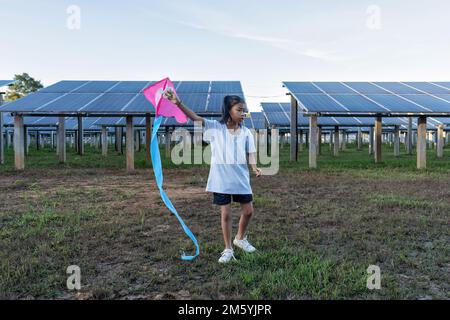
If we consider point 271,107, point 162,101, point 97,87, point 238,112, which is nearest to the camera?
point 238,112

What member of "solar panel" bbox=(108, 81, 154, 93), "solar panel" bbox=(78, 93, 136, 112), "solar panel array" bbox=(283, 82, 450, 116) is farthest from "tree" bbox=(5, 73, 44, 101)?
"solar panel array" bbox=(283, 82, 450, 116)

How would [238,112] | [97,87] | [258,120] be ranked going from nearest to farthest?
[238,112], [97,87], [258,120]

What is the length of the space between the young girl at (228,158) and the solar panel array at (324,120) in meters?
16.5

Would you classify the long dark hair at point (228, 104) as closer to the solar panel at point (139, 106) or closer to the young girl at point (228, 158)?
the young girl at point (228, 158)

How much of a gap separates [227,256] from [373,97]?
1187 cm

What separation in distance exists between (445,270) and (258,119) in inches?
1412

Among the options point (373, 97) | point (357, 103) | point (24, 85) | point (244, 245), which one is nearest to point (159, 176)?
point (244, 245)

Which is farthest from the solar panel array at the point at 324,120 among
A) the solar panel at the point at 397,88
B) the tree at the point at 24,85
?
the tree at the point at 24,85

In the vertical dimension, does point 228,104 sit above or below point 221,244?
above

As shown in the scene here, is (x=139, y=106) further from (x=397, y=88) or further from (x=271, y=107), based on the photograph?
(x=271, y=107)

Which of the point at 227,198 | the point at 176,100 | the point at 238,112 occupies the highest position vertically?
the point at 176,100

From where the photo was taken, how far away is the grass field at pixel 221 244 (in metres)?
2.84

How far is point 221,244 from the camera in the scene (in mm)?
3951
